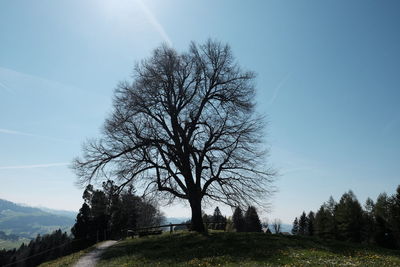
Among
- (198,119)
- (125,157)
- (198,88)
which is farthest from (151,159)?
(198,88)

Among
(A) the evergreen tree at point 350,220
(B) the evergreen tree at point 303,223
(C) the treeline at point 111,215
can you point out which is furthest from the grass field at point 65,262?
(B) the evergreen tree at point 303,223

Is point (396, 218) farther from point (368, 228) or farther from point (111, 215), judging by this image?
point (111, 215)

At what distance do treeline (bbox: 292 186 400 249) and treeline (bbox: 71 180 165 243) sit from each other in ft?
153

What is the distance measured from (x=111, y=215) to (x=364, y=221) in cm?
6125

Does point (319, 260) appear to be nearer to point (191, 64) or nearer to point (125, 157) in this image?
point (125, 157)

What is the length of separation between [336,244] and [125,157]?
58.7 ft

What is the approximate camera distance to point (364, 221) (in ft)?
236

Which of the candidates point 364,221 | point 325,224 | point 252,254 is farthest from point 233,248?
point 325,224

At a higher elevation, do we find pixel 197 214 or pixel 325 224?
pixel 197 214

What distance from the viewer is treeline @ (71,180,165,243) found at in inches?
1006

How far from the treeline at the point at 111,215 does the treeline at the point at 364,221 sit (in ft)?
153

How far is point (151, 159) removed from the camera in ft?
84.8

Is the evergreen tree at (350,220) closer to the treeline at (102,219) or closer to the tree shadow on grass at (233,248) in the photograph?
the treeline at (102,219)

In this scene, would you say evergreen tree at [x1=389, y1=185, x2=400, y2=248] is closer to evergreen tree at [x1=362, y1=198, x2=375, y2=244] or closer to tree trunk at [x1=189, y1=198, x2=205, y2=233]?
evergreen tree at [x1=362, y1=198, x2=375, y2=244]
